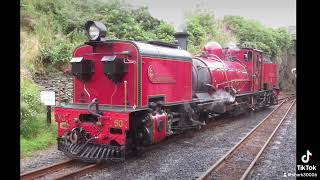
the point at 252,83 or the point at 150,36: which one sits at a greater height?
the point at 150,36

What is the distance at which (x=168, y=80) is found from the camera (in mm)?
9352

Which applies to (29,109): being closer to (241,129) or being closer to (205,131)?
(205,131)

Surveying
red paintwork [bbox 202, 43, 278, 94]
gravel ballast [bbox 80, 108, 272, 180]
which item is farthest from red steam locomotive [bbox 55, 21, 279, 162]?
red paintwork [bbox 202, 43, 278, 94]

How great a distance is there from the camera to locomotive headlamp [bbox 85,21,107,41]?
327 inches

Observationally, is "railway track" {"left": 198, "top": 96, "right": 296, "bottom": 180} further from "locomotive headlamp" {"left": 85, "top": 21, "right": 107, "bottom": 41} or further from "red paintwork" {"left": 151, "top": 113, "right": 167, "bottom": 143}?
"locomotive headlamp" {"left": 85, "top": 21, "right": 107, "bottom": 41}

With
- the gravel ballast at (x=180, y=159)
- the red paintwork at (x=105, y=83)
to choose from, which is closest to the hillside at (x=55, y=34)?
the red paintwork at (x=105, y=83)

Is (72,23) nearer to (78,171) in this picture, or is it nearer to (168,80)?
(168,80)

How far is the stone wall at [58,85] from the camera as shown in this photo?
12375 millimetres

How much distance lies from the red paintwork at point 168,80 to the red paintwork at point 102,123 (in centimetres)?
86

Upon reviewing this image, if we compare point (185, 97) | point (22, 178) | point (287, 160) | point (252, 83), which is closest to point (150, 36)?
point (252, 83)

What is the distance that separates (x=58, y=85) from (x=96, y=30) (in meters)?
4.80

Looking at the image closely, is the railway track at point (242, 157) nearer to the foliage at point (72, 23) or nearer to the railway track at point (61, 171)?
the railway track at point (61, 171)

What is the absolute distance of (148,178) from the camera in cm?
681
